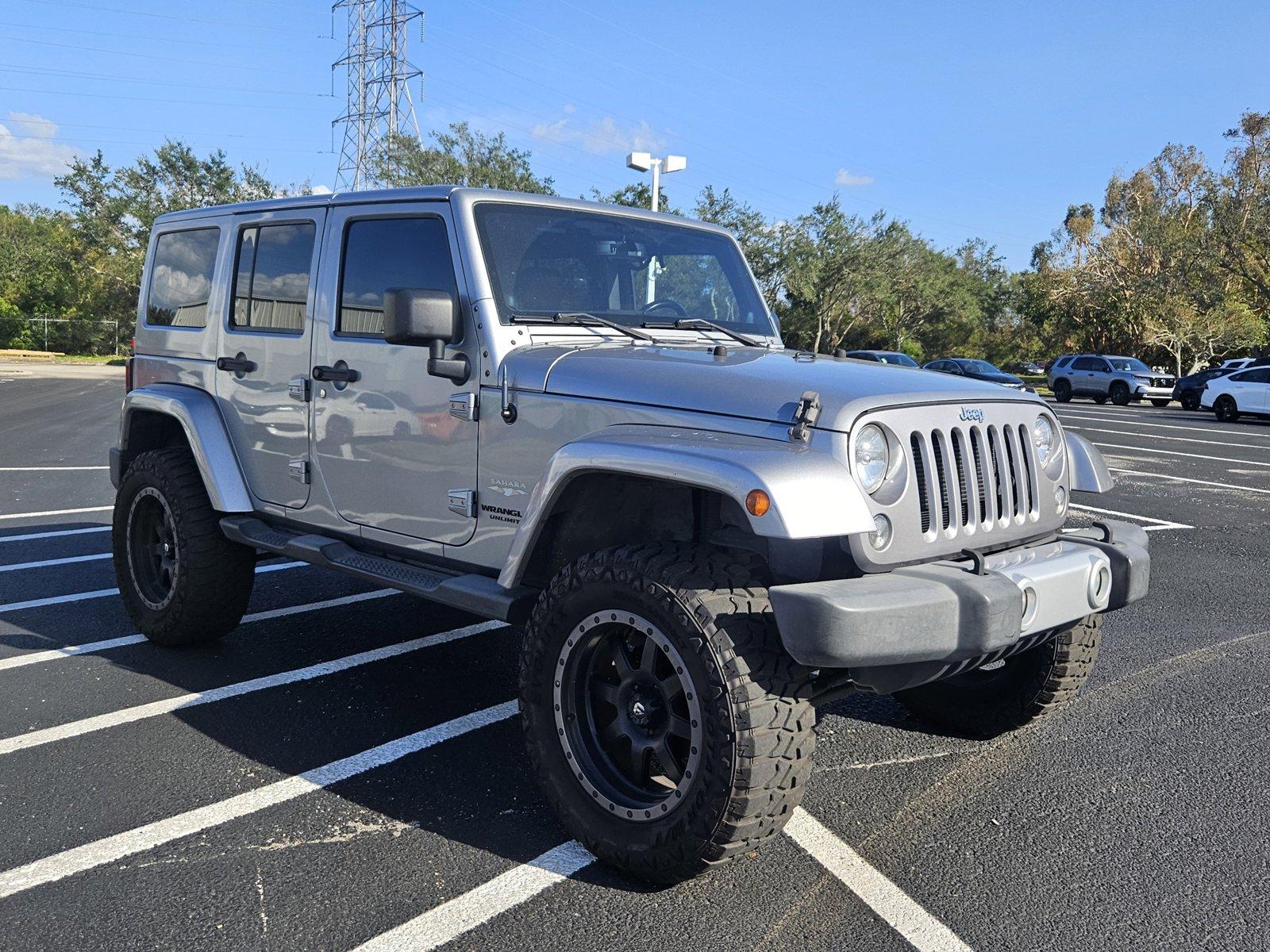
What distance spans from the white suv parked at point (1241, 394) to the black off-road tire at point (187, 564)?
25917 millimetres

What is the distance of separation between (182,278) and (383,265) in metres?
1.74

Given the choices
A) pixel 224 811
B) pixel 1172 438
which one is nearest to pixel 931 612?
pixel 224 811

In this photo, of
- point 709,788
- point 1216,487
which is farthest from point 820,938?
point 1216,487

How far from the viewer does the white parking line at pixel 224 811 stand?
2975mm

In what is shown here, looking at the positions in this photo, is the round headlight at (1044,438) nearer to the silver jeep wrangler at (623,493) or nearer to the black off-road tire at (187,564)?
the silver jeep wrangler at (623,493)

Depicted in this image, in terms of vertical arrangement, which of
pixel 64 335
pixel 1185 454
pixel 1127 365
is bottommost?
pixel 1185 454

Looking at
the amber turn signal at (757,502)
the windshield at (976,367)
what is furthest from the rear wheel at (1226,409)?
the amber turn signal at (757,502)

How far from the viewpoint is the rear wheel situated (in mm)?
25359

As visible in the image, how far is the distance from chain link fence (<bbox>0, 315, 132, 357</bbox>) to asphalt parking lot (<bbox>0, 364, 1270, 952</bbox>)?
47084mm

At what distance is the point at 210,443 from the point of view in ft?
15.7

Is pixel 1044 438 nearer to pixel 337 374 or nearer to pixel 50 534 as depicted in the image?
pixel 337 374

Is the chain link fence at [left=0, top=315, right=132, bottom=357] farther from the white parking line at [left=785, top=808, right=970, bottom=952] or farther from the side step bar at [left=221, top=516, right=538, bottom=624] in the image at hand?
the white parking line at [left=785, top=808, right=970, bottom=952]

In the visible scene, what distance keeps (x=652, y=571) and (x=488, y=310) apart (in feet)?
4.27

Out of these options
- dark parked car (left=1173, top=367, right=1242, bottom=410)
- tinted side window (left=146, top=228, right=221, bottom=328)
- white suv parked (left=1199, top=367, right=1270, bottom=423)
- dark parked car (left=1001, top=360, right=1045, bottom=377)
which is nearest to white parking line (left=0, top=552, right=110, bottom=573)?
tinted side window (left=146, top=228, right=221, bottom=328)
